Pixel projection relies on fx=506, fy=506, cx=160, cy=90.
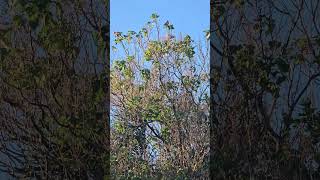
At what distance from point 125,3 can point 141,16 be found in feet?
0.57

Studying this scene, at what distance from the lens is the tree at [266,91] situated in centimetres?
245

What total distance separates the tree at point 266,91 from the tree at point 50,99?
0.60 m

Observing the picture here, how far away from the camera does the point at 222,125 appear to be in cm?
252

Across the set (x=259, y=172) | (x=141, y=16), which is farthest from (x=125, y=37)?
(x=259, y=172)

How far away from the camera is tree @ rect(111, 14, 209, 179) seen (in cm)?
336

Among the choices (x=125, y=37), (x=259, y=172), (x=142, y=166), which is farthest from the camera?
(x=125, y=37)

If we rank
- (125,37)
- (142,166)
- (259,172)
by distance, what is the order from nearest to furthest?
(259,172), (142,166), (125,37)

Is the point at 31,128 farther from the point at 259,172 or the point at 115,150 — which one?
the point at 259,172

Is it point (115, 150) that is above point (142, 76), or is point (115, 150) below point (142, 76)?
below

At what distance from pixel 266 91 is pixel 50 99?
109cm

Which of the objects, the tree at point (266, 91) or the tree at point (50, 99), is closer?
the tree at point (266, 91)

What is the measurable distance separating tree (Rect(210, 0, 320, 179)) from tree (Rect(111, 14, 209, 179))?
874 mm

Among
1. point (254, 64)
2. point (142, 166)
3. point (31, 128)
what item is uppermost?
point (254, 64)

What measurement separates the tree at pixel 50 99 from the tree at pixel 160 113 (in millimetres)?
797
